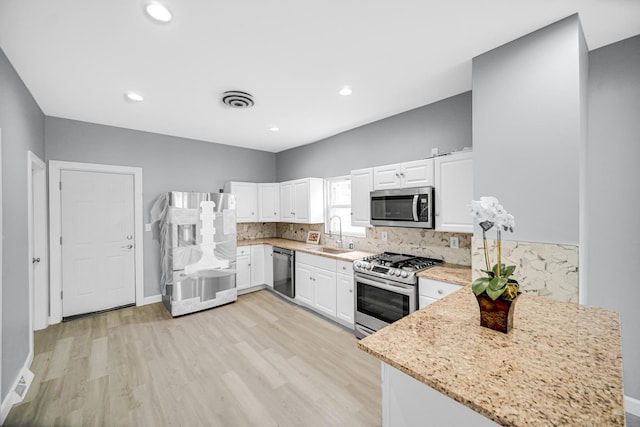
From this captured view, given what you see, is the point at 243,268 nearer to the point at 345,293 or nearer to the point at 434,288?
the point at 345,293

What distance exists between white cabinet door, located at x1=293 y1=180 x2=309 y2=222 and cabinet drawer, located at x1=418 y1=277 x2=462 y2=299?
227 cm

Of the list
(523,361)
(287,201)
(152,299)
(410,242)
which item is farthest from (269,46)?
(152,299)

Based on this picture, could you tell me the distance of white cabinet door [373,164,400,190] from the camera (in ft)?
9.75

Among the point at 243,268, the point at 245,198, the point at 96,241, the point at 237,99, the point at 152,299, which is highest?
the point at 237,99

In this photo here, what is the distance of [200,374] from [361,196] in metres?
2.53

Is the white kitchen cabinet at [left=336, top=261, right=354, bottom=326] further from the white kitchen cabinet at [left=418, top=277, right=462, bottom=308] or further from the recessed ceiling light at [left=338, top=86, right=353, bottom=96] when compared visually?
the recessed ceiling light at [left=338, top=86, right=353, bottom=96]

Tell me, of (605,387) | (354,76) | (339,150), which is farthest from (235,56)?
(605,387)

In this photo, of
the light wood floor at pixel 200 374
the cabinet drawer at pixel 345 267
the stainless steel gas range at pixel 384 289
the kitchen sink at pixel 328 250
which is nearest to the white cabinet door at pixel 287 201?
the kitchen sink at pixel 328 250

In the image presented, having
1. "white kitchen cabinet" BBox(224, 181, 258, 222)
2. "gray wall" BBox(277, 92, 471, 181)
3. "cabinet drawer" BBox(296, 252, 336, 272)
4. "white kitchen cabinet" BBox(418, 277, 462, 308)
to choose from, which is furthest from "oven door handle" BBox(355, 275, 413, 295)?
"white kitchen cabinet" BBox(224, 181, 258, 222)

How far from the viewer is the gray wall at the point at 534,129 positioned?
1688 millimetres

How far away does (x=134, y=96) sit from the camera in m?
2.77

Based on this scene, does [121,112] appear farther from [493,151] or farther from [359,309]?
[493,151]

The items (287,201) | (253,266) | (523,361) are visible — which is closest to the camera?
(523,361)

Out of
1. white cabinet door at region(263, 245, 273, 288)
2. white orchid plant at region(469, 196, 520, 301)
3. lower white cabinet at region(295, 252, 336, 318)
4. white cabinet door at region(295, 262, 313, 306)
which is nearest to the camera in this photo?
white orchid plant at region(469, 196, 520, 301)
